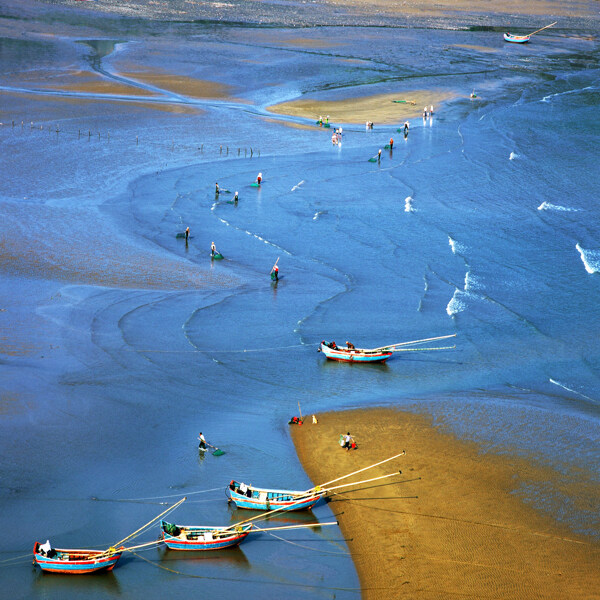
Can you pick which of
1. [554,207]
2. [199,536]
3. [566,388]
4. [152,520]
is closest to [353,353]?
[566,388]

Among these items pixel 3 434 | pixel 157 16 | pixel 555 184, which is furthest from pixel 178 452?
pixel 157 16

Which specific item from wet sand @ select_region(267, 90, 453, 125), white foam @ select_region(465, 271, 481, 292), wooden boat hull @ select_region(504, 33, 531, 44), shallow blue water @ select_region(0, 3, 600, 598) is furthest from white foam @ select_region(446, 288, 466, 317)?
wooden boat hull @ select_region(504, 33, 531, 44)

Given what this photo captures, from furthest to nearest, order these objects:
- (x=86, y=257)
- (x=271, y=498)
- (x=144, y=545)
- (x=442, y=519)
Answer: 1. (x=86, y=257)
2. (x=271, y=498)
3. (x=442, y=519)
4. (x=144, y=545)

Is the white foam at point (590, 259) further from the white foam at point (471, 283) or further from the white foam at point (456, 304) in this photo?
Result: the white foam at point (456, 304)

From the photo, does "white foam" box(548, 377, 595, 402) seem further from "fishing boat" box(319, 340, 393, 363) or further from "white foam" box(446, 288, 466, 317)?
"white foam" box(446, 288, 466, 317)

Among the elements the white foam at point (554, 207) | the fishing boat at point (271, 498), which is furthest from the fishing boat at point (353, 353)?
the white foam at point (554, 207)

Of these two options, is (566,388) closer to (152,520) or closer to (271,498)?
(271,498)
